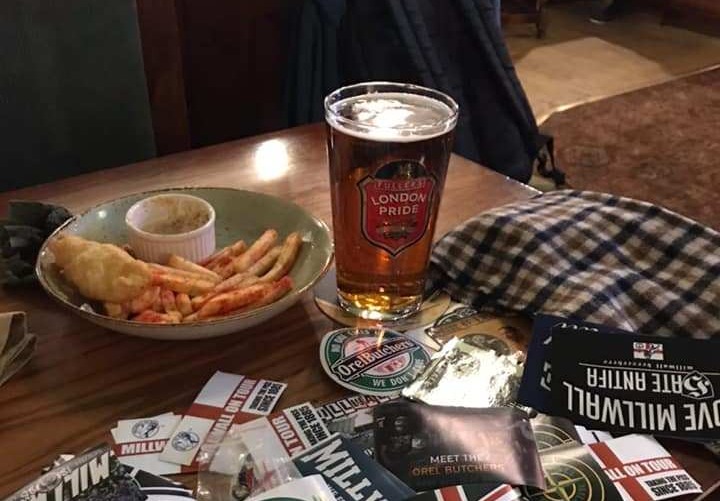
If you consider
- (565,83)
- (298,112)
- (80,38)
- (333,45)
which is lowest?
(565,83)

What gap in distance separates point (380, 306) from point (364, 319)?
20mm

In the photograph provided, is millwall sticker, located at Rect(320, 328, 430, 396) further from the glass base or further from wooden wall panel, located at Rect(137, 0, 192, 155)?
wooden wall panel, located at Rect(137, 0, 192, 155)

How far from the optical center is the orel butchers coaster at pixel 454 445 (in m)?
0.52

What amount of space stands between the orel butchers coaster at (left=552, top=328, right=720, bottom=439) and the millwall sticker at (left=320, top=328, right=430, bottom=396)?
0.12 meters

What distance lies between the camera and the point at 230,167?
0.98 meters

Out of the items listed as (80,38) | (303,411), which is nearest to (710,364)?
(303,411)

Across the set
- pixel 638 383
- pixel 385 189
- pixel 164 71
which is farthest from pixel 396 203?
pixel 164 71

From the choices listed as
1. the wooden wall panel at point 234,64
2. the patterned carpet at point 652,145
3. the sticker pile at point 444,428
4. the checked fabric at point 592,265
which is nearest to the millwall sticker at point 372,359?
the sticker pile at point 444,428

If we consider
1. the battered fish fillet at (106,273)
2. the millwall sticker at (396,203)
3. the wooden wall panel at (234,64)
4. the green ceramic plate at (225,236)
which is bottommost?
the wooden wall panel at (234,64)

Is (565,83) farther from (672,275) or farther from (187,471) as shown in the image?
(187,471)

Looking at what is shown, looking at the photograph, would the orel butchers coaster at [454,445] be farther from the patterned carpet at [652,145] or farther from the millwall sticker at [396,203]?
the patterned carpet at [652,145]

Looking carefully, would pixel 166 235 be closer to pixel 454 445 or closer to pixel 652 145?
pixel 454 445

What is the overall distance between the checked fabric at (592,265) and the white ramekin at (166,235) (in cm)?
22

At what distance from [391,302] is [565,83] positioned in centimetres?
290
